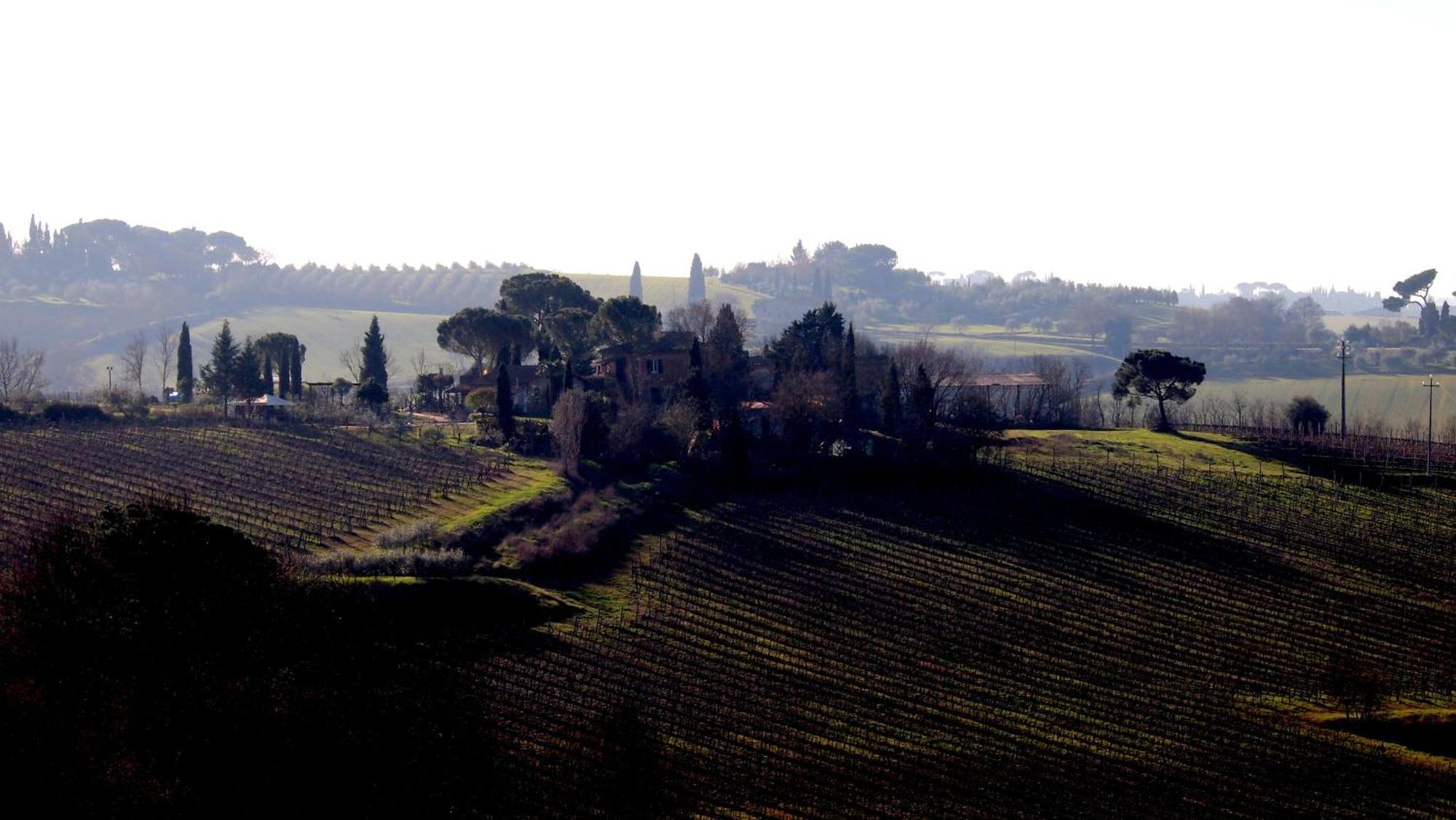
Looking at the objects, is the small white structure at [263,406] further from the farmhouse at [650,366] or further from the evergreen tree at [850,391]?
the evergreen tree at [850,391]

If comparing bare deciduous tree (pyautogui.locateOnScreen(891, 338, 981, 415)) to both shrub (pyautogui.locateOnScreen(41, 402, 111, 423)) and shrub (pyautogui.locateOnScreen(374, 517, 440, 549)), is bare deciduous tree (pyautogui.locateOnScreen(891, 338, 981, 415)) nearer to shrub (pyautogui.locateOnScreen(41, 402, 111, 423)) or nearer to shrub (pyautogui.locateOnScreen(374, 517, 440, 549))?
shrub (pyautogui.locateOnScreen(374, 517, 440, 549))

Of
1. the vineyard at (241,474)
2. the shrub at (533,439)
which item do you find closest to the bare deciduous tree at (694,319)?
the shrub at (533,439)

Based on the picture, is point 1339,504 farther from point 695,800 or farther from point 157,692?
point 157,692

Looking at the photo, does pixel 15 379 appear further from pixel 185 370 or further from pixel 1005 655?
pixel 1005 655

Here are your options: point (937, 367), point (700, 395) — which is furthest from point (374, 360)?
point (937, 367)

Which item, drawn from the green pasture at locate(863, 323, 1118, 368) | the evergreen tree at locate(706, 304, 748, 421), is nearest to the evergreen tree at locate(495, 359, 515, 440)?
the evergreen tree at locate(706, 304, 748, 421)
